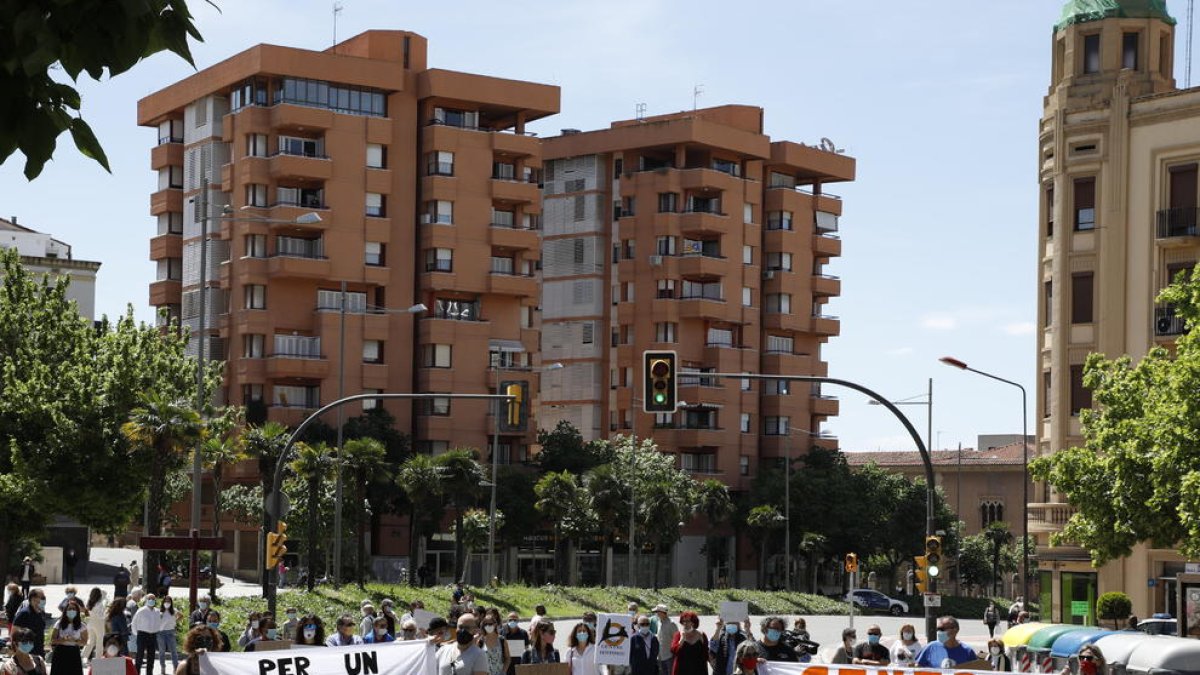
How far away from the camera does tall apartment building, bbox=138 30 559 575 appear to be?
86.0m

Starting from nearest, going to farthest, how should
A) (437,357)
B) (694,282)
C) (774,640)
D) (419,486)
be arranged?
(774,640), (419,486), (437,357), (694,282)

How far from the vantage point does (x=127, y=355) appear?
5094 centimetres

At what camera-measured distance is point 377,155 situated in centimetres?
8919

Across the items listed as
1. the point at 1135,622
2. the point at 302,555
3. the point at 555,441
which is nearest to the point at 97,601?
Result: the point at 1135,622

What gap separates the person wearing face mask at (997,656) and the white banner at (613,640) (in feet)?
14.6

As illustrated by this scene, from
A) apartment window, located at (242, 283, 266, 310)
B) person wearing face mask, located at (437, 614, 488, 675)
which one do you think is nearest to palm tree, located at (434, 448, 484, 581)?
apartment window, located at (242, 283, 266, 310)

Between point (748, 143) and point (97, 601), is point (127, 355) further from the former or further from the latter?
point (748, 143)

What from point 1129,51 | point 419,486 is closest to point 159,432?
point 419,486

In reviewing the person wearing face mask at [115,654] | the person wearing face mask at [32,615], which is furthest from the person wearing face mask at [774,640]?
the person wearing face mask at [32,615]

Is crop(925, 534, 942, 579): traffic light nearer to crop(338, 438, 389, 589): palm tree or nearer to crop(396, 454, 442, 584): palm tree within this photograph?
crop(338, 438, 389, 589): palm tree

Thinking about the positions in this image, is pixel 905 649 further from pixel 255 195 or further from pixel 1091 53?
pixel 255 195

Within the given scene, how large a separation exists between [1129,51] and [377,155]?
42.5 metres

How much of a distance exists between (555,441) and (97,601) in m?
62.6

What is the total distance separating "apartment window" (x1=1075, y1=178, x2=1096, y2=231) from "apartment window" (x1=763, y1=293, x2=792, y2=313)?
49667 millimetres
